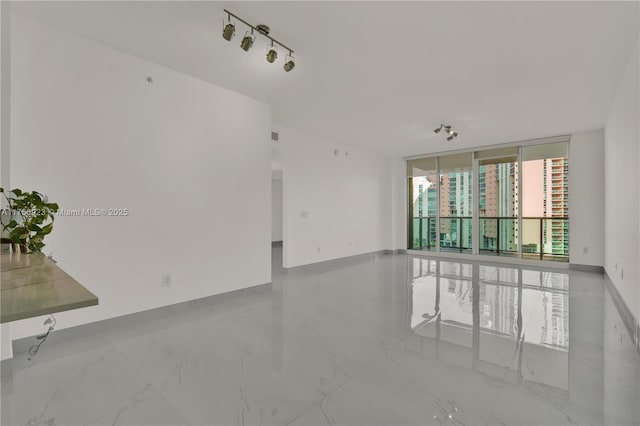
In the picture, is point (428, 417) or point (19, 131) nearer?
point (428, 417)

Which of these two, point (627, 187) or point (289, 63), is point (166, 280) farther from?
point (627, 187)

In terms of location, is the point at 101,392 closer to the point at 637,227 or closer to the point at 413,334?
the point at 413,334

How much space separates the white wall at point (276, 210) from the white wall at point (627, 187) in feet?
25.4

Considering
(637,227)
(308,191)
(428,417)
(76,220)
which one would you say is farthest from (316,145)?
(428,417)

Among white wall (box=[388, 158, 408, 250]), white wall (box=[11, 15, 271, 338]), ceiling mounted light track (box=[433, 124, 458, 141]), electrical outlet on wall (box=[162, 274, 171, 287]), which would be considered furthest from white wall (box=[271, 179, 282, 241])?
electrical outlet on wall (box=[162, 274, 171, 287])

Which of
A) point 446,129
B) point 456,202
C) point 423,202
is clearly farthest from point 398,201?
point 446,129

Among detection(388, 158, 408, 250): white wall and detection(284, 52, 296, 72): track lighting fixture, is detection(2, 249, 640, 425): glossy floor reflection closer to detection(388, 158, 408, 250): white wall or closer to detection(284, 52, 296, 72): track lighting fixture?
detection(284, 52, 296, 72): track lighting fixture

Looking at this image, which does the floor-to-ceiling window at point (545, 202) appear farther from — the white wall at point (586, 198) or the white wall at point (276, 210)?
the white wall at point (276, 210)

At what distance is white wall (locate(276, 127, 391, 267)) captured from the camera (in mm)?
5535

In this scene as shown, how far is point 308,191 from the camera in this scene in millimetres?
5883

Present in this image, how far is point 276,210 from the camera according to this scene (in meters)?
9.80

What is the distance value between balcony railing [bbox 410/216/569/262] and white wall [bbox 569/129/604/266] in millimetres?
466

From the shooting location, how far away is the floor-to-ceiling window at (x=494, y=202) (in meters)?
6.39

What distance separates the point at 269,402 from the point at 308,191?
440cm
